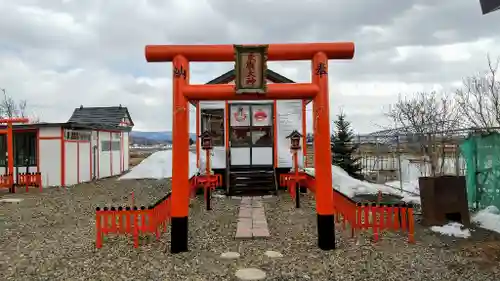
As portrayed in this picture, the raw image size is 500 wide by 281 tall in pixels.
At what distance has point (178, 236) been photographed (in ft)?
20.4

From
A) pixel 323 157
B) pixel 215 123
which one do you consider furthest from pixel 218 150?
pixel 323 157

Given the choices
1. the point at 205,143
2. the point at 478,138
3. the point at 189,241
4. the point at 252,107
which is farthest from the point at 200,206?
the point at 478,138

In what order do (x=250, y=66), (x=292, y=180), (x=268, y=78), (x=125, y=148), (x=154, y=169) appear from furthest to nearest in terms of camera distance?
1. (x=125, y=148)
2. (x=154, y=169)
3. (x=268, y=78)
4. (x=292, y=180)
5. (x=250, y=66)

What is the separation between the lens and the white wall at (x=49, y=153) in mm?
16547

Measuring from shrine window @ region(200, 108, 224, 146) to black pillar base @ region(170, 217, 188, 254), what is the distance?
294 inches

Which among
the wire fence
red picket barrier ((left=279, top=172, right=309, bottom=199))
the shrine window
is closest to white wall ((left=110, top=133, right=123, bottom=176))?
the shrine window

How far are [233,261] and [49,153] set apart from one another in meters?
14.0

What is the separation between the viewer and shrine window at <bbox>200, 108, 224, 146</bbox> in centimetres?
1363

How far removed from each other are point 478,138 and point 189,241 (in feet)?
23.4

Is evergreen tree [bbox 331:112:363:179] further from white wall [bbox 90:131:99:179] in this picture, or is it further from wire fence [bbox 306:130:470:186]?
white wall [bbox 90:131:99:179]

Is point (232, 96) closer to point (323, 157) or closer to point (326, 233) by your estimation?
point (323, 157)

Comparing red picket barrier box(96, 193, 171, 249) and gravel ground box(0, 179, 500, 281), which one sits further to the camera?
red picket barrier box(96, 193, 171, 249)

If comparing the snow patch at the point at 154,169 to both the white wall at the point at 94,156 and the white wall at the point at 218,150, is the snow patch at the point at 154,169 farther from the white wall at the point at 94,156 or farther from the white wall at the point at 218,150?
the white wall at the point at 218,150

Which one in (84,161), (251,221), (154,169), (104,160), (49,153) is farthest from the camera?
(154,169)
